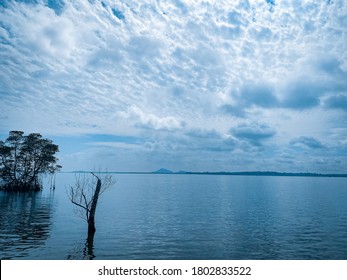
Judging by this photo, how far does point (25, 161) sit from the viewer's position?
76.4 m

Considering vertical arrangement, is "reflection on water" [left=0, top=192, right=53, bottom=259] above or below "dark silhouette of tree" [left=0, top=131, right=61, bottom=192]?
below

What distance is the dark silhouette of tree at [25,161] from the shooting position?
7262 centimetres

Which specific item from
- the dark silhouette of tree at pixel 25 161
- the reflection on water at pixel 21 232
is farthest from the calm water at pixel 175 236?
the dark silhouette of tree at pixel 25 161

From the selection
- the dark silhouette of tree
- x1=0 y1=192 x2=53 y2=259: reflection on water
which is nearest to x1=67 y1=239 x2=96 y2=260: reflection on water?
x1=0 y1=192 x2=53 y2=259: reflection on water

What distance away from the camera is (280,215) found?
44656 millimetres

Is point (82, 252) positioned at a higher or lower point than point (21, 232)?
lower

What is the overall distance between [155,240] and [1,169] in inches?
2581

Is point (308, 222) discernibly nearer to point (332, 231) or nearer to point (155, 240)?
point (332, 231)

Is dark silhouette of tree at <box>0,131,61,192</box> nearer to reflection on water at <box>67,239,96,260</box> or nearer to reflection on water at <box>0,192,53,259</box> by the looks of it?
reflection on water at <box>0,192,53,259</box>

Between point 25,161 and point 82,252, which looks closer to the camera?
point 82,252

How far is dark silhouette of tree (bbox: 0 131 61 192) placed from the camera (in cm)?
7262

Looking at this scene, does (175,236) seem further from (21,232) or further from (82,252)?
(21,232)

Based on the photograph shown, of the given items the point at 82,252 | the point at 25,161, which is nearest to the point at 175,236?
the point at 82,252

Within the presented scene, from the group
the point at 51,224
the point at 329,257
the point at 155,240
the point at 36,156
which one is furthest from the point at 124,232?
the point at 36,156
